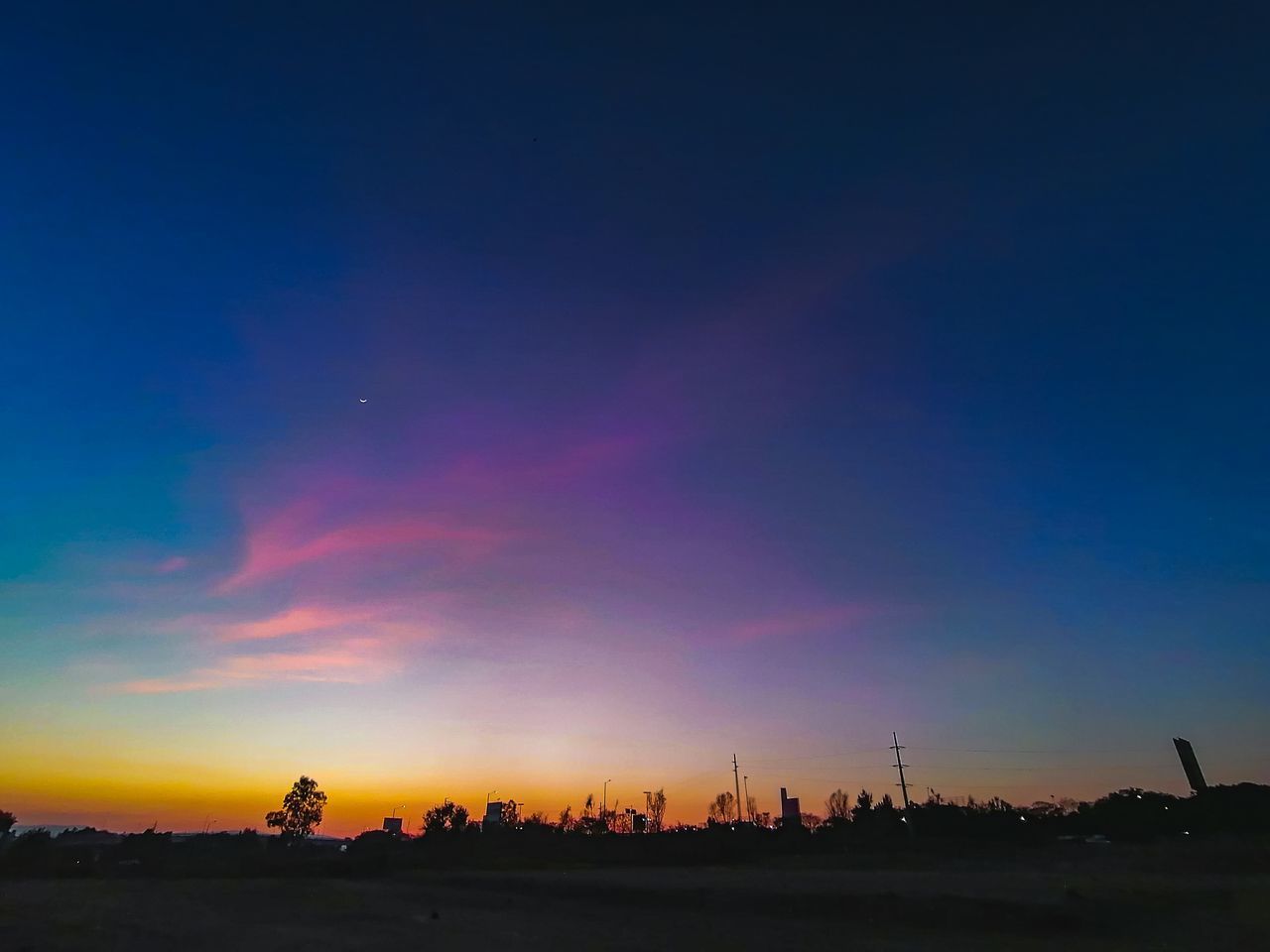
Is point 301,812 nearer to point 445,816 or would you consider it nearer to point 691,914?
point 445,816

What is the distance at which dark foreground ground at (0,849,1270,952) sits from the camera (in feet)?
77.1

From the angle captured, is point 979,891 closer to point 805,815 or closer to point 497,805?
point 805,815

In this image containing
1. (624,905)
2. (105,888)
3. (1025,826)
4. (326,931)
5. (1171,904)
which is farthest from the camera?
(1025,826)

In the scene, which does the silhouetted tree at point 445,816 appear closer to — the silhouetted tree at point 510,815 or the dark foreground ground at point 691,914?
the silhouetted tree at point 510,815

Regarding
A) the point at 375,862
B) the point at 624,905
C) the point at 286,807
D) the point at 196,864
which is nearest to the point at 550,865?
the point at 375,862

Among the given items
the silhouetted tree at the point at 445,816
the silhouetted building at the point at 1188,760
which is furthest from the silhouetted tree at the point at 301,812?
the silhouetted building at the point at 1188,760

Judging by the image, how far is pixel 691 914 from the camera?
30766 millimetres

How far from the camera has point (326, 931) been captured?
26172 millimetres

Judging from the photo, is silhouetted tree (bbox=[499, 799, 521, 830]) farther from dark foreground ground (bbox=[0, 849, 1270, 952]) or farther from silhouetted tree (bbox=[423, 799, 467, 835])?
dark foreground ground (bbox=[0, 849, 1270, 952])

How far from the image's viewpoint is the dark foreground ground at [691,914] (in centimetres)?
2350

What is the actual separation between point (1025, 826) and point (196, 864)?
9130cm

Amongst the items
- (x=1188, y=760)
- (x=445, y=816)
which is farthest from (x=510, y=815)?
(x=1188, y=760)

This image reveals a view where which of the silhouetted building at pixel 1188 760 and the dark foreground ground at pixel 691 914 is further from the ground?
the silhouetted building at pixel 1188 760

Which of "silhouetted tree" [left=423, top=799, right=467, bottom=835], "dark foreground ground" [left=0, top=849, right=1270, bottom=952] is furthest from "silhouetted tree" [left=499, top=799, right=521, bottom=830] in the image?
"dark foreground ground" [left=0, top=849, right=1270, bottom=952]
